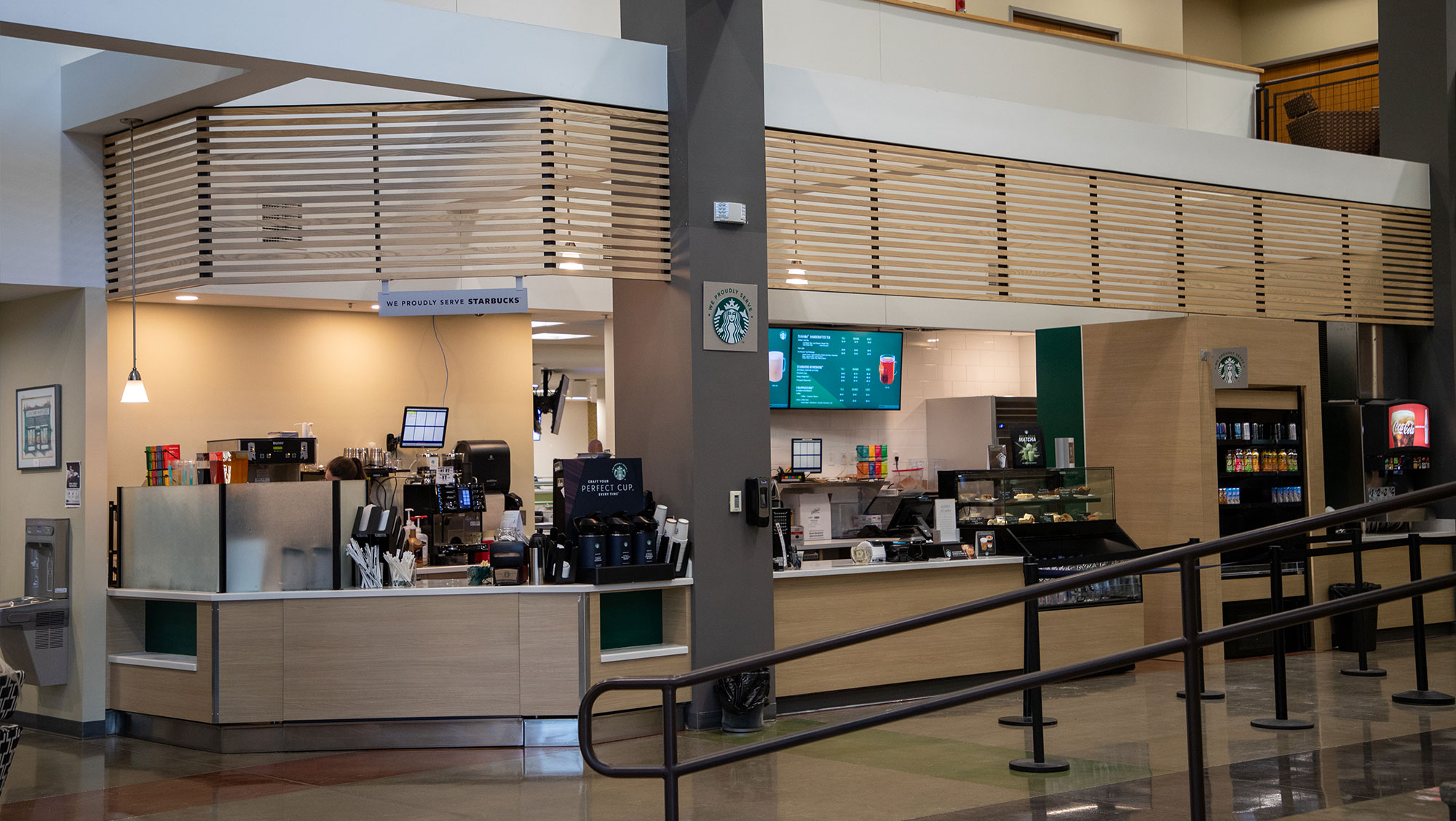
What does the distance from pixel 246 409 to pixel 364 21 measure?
4318 millimetres

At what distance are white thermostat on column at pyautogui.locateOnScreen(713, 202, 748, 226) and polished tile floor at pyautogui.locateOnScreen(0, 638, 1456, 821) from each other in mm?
2764

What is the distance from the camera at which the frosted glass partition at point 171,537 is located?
6.98 meters

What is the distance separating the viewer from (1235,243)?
31.1 feet

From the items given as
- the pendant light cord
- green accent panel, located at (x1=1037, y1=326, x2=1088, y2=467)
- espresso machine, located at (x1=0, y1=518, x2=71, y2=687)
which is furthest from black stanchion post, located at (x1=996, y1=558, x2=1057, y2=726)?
espresso machine, located at (x1=0, y1=518, x2=71, y2=687)

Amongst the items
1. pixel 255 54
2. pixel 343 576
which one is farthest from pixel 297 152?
pixel 343 576

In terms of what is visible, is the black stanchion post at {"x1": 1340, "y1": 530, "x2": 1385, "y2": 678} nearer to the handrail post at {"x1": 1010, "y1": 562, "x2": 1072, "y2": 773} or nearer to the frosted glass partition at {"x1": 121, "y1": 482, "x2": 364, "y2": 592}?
the handrail post at {"x1": 1010, "y1": 562, "x2": 1072, "y2": 773}

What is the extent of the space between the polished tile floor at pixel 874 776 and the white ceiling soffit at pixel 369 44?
3.41 m

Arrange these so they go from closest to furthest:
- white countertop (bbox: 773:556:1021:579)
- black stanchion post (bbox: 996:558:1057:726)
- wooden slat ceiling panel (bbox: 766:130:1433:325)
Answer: black stanchion post (bbox: 996:558:1057:726)
white countertop (bbox: 773:556:1021:579)
wooden slat ceiling panel (bbox: 766:130:1433:325)

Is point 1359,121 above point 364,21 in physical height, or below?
above

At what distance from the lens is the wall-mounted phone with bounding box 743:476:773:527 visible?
279 inches

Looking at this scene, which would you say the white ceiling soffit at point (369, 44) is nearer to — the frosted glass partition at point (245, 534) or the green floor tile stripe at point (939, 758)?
the frosted glass partition at point (245, 534)

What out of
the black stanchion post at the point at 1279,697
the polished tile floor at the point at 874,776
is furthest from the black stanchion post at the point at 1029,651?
the black stanchion post at the point at 1279,697

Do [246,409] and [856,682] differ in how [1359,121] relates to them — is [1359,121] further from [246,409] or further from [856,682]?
[246,409]

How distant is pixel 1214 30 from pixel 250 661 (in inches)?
539
